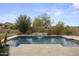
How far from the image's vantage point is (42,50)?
518 cm

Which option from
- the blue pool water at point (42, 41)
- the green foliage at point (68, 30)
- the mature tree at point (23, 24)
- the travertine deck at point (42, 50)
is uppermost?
the mature tree at point (23, 24)

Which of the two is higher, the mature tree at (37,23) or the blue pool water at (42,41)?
the mature tree at (37,23)

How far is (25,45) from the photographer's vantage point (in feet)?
17.2

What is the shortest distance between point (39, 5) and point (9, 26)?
35.8 inches

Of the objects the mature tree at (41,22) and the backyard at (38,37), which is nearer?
the backyard at (38,37)

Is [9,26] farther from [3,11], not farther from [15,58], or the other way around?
[15,58]

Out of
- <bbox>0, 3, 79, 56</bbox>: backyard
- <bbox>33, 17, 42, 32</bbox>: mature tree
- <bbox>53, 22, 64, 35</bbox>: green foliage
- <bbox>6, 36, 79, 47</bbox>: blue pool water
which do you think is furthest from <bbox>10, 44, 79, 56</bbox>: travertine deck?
<bbox>33, 17, 42, 32</bbox>: mature tree

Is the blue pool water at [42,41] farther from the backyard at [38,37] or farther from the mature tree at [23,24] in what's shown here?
the mature tree at [23,24]

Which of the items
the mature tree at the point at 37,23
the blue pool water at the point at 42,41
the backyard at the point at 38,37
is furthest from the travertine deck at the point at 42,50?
the mature tree at the point at 37,23

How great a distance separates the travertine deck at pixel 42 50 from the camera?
5.15 m

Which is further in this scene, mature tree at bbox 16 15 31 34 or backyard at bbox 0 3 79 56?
mature tree at bbox 16 15 31 34

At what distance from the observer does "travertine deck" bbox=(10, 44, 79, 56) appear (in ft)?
16.9

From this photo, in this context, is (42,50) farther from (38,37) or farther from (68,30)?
(68,30)

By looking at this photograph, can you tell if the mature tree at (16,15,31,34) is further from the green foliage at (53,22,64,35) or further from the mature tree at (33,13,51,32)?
the green foliage at (53,22,64,35)
